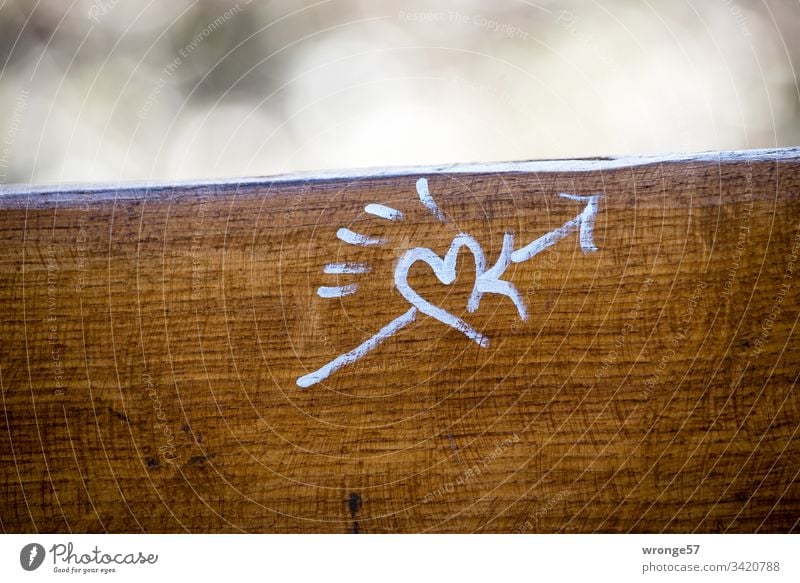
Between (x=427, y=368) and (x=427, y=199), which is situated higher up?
(x=427, y=199)

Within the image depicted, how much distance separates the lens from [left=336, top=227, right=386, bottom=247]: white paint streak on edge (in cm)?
70

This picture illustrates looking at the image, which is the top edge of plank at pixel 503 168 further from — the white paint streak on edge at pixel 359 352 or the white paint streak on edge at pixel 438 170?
the white paint streak on edge at pixel 359 352

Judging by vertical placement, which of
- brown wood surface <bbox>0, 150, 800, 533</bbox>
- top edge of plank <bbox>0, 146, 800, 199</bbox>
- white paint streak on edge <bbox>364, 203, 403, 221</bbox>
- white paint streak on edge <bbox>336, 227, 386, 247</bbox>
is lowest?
brown wood surface <bbox>0, 150, 800, 533</bbox>

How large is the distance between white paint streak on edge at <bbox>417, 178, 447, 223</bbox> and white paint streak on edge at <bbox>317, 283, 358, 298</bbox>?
105mm

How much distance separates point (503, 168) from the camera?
2.38ft

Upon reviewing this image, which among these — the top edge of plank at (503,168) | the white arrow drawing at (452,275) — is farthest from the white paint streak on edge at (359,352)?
the top edge of plank at (503,168)

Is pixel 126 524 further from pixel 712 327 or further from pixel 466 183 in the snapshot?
pixel 712 327

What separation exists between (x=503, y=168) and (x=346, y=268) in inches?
7.4

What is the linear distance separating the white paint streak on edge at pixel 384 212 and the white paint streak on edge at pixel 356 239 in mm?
25

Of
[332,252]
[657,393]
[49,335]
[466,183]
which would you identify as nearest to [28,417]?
[49,335]

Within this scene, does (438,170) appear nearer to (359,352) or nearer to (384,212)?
(384,212)

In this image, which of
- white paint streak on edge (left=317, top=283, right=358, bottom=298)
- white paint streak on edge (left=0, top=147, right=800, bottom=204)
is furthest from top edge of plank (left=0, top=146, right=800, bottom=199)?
white paint streak on edge (left=317, top=283, right=358, bottom=298)

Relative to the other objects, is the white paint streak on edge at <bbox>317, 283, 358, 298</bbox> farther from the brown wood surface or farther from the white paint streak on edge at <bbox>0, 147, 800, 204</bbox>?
the white paint streak on edge at <bbox>0, 147, 800, 204</bbox>

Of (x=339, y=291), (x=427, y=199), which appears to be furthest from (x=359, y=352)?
(x=427, y=199)
